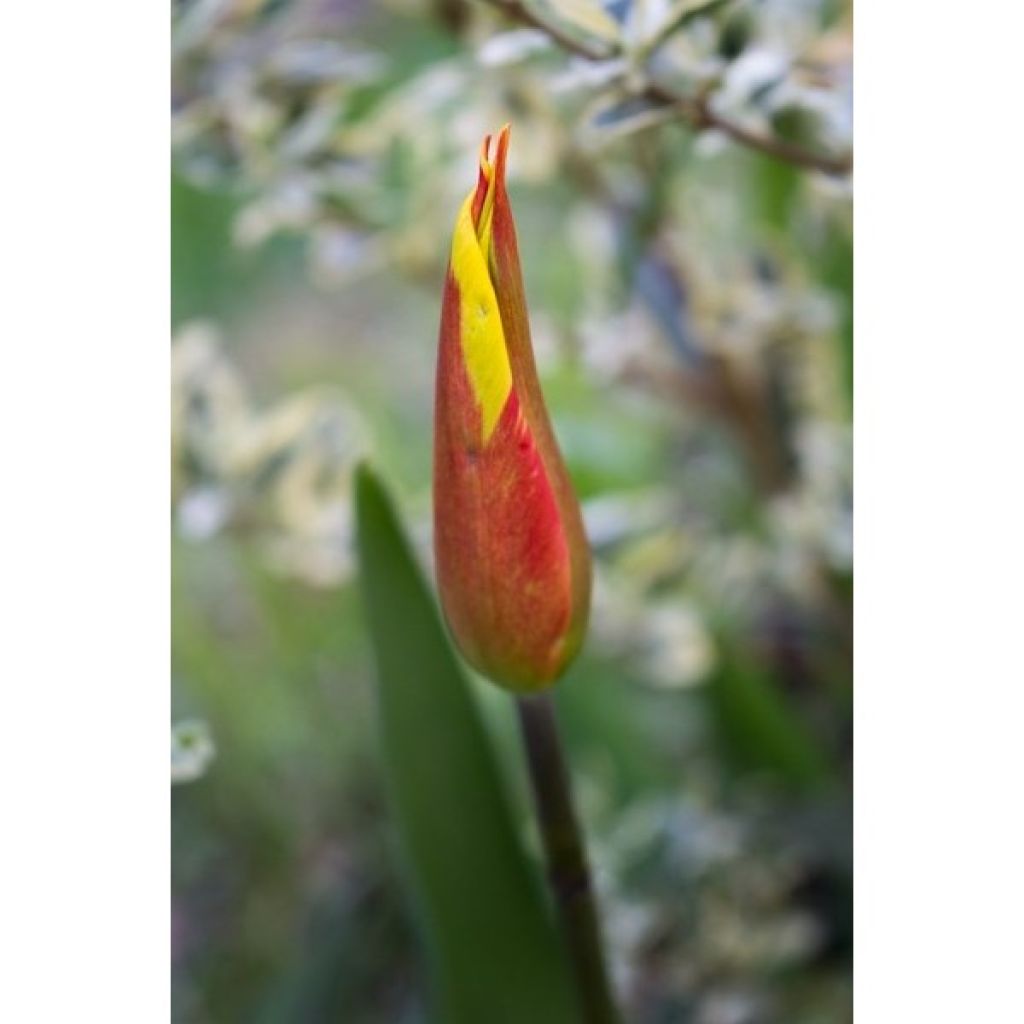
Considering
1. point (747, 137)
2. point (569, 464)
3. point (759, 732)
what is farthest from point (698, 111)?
point (759, 732)

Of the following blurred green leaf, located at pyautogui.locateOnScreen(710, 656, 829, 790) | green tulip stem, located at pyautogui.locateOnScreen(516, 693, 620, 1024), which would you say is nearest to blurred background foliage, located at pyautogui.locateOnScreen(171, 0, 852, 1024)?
blurred green leaf, located at pyautogui.locateOnScreen(710, 656, 829, 790)

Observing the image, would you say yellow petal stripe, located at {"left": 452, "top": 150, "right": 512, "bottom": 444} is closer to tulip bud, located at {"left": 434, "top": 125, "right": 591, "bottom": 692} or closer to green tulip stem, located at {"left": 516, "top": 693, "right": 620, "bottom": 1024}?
tulip bud, located at {"left": 434, "top": 125, "right": 591, "bottom": 692}

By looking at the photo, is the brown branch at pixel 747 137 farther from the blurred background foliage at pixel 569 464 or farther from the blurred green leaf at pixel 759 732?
the blurred green leaf at pixel 759 732

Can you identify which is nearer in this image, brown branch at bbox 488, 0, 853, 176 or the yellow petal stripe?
the yellow petal stripe

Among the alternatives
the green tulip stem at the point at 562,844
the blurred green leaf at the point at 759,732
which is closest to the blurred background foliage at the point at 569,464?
the blurred green leaf at the point at 759,732

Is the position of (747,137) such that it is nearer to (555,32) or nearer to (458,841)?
(555,32)

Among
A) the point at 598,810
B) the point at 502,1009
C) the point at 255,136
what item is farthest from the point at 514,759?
the point at 255,136
